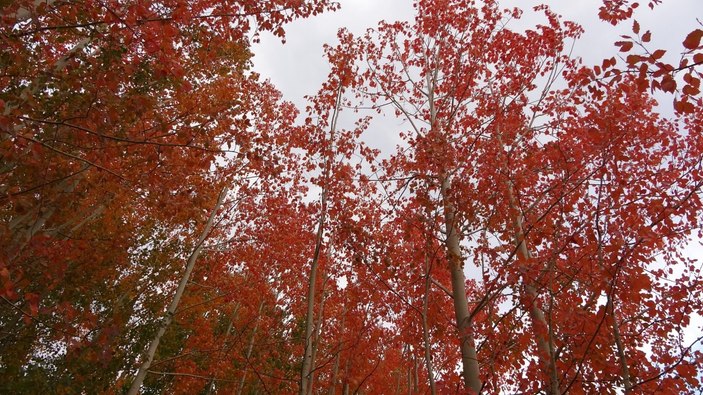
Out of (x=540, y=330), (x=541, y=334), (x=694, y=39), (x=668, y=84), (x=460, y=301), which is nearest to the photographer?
(x=694, y=39)

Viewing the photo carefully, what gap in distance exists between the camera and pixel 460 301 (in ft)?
16.0

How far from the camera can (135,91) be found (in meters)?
7.41

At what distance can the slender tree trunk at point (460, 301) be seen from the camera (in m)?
4.28

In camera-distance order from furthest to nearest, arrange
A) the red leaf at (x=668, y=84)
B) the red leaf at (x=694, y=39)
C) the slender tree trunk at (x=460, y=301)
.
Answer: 1. the slender tree trunk at (x=460, y=301)
2. the red leaf at (x=668, y=84)
3. the red leaf at (x=694, y=39)

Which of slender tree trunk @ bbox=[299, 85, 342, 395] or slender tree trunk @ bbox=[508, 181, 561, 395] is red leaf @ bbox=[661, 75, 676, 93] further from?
slender tree trunk @ bbox=[299, 85, 342, 395]

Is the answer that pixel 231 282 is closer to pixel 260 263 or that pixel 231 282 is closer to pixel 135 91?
pixel 260 263

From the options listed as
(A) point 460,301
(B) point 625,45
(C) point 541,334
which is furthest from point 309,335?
(B) point 625,45

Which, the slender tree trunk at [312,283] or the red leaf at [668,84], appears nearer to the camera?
the red leaf at [668,84]

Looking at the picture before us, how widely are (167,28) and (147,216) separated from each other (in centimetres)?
1155

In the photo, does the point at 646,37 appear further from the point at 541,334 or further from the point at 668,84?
the point at 541,334

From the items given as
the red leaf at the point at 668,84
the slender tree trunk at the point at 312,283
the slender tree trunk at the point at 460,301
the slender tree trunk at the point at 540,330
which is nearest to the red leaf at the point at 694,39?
the red leaf at the point at 668,84

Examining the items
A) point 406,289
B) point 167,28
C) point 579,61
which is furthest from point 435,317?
point 579,61

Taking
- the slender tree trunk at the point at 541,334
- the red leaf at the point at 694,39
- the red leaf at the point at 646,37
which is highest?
the red leaf at the point at 646,37

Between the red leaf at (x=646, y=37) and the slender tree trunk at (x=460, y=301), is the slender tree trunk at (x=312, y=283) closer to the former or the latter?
the slender tree trunk at (x=460, y=301)
